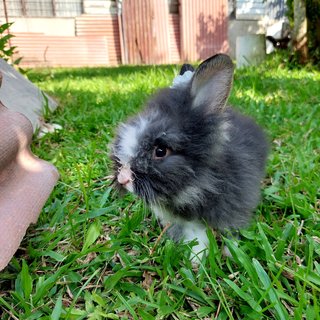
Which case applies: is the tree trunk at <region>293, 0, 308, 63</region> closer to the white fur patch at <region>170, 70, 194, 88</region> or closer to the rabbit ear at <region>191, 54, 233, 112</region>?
the white fur patch at <region>170, 70, 194, 88</region>

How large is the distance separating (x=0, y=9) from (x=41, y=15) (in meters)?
3.86

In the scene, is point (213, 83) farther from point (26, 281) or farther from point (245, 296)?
point (26, 281)

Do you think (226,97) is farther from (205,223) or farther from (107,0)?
(107,0)

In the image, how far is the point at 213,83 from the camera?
1.53 m

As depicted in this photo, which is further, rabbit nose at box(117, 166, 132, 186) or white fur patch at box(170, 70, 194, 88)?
white fur patch at box(170, 70, 194, 88)

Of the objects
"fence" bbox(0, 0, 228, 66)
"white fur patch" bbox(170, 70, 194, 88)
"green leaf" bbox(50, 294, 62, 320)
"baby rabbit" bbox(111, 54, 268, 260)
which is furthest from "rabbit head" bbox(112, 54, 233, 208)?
"fence" bbox(0, 0, 228, 66)

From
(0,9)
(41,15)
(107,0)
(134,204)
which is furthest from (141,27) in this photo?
(134,204)

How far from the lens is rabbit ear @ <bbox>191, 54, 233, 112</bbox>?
149 cm

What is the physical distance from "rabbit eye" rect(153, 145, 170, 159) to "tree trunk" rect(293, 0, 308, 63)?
20.4 ft

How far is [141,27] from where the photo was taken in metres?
13.4

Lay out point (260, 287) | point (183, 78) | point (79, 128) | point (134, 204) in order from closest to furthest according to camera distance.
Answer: point (260, 287) < point (183, 78) < point (134, 204) < point (79, 128)

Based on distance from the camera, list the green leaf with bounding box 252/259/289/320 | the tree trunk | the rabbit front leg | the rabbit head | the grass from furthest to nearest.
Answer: the tree trunk → the rabbit front leg → the rabbit head → the grass → the green leaf with bounding box 252/259/289/320

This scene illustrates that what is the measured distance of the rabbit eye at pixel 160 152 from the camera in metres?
1.50

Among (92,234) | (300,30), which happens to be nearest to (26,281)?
(92,234)
